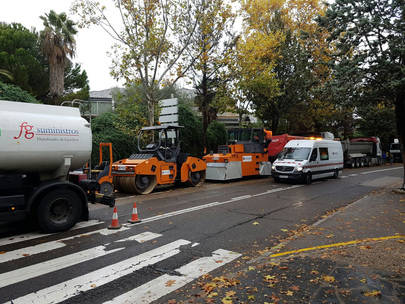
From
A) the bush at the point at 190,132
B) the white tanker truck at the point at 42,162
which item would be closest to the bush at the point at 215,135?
the bush at the point at 190,132

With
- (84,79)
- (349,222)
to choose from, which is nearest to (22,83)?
(84,79)

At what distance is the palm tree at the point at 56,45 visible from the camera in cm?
2098

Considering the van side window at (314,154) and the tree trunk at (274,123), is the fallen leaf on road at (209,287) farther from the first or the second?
the tree trunk at (274,123)

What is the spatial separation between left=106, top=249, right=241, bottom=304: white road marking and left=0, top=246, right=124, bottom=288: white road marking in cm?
158

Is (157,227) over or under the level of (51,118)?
under

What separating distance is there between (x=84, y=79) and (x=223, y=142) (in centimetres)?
1415

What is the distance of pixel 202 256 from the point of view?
17.4ft

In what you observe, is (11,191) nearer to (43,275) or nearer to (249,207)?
(43,275)

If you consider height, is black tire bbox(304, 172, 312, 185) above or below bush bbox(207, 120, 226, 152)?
below

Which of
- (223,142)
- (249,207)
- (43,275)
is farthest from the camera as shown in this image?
(223,142)

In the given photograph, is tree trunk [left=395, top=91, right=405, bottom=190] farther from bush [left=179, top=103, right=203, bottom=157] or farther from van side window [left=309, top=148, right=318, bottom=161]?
bush [left=179, top=103, right=203, bottom=157]

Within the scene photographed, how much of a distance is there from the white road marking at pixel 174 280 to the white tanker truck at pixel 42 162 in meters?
3.61

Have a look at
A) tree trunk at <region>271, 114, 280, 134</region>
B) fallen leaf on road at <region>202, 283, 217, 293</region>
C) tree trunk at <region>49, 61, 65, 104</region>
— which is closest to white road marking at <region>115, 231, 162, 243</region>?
fallen leaf on road at <region>202, 283, 217, 293</region>

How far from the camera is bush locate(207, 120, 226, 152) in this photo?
25641 mm
